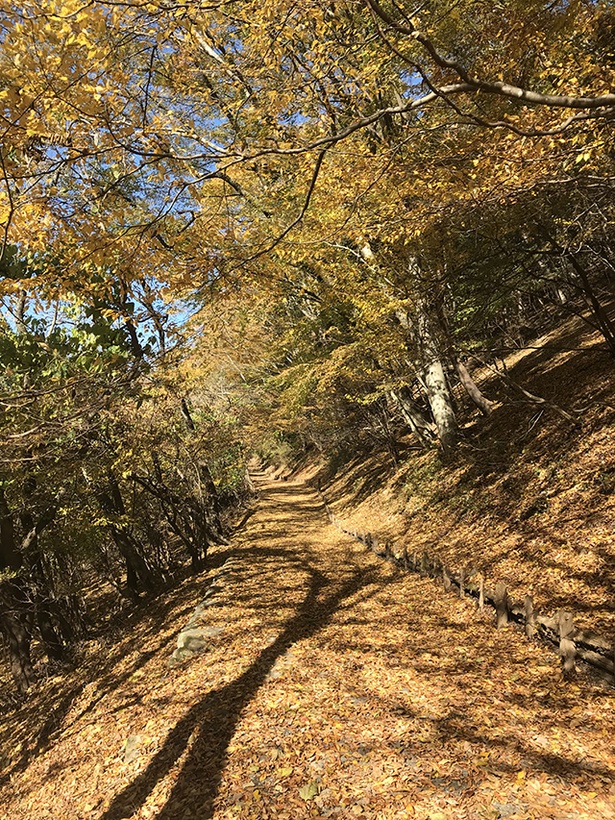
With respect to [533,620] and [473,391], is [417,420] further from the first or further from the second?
[533,620]

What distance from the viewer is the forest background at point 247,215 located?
3.44 meters

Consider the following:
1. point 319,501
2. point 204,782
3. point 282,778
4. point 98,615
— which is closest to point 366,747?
point 282,778

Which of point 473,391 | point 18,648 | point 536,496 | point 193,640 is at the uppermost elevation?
point 473,391

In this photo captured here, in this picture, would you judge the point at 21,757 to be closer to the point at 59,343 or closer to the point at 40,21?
the point at 59,343

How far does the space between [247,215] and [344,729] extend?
1124cm

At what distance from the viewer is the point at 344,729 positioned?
192 inches

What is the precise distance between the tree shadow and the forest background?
367 cm

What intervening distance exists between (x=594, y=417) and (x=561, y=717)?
5.80 meters

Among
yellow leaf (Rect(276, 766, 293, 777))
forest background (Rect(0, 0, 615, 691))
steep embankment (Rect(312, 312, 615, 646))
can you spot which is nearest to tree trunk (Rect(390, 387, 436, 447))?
forest background (Rect(0, 0, 615, 691))

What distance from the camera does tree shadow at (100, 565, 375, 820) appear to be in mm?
4414

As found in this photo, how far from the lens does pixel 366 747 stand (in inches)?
180

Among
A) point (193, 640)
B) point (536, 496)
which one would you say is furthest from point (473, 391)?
point (193, 640)

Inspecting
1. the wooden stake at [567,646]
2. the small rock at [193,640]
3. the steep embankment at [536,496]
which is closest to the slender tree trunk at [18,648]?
the small rock at [193,640]

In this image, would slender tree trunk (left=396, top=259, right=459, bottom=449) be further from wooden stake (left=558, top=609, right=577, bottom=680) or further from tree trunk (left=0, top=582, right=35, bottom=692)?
tree trunk (left=0, top=582, right=35, bottom=692)
